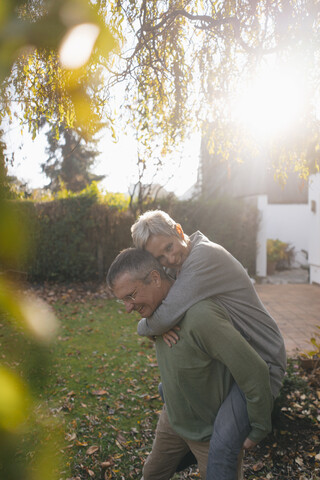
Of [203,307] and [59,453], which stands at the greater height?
[203,307]

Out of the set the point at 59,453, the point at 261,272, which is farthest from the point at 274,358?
the point at 261,272

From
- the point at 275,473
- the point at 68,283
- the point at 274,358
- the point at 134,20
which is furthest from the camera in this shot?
the point at 68,283

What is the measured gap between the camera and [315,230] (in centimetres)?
1156

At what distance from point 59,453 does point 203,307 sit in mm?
2483

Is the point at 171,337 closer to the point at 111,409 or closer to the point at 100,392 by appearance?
the point at 111,409

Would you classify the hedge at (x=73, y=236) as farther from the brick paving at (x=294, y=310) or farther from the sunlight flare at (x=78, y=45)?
the sunlight flare at (x=78, y=45)

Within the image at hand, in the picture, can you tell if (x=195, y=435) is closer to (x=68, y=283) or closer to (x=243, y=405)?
(x=243, y=405)

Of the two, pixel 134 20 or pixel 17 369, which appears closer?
pixel 134 20

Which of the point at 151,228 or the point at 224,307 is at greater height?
the point at 151,228

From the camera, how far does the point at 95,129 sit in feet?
10.9

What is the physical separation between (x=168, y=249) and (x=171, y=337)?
580 mm

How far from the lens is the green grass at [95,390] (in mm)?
3264

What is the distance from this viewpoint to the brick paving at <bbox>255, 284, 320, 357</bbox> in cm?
614

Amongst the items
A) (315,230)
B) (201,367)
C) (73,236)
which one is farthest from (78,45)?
(315,230)
